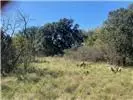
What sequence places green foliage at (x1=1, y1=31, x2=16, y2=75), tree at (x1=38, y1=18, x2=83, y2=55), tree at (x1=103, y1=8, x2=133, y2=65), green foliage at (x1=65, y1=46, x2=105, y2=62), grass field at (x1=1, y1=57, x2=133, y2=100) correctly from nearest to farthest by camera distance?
grass field at (x1=1, y1=57, x2=133, y2=100) → green foliage at (x1=1, y1=31, x2=16, y2=75) → tree at (x1=103, y1=8, x2=133, y2=65) → green foliage at (x1=65, y1=46, x2=105, y2=62) → tree at (x1=38, y1=18, x2=83, y2=55)

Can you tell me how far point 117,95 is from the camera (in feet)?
27.1

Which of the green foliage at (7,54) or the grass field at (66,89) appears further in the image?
the green foliage at (7,54)

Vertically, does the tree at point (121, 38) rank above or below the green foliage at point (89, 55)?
above

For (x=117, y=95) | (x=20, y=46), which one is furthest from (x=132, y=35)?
(x=117, y=95)

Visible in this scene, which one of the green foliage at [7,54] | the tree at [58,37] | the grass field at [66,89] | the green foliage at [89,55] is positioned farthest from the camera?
the tree at [58,37]

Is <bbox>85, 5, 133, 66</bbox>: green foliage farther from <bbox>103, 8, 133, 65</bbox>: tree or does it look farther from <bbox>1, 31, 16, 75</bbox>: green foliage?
<bbox>1, 31, 16, 75</bbox>: green foliage

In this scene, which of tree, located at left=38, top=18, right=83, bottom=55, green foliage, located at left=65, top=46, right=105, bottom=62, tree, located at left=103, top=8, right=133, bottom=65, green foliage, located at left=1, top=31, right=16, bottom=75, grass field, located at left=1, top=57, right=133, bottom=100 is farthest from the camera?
tree, located at left=38, top=18, right=83, bottom=55

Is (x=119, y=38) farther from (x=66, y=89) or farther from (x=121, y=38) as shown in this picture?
(x=66, y=89)

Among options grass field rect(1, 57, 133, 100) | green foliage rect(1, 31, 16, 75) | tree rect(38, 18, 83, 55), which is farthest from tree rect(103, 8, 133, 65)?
tree rect(38, 18, 83, 55)

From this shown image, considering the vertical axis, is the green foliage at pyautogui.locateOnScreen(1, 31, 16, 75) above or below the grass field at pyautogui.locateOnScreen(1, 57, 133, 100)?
above

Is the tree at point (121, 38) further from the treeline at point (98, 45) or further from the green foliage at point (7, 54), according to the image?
the green foliage at point (7, 54)

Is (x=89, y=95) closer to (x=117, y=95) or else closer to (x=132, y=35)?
(x=117, y=95)

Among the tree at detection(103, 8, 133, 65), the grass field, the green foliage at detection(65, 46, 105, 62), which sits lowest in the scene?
the grass field

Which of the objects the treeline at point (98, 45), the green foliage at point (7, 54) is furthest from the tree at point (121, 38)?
the green foliage at point (7, 54)
